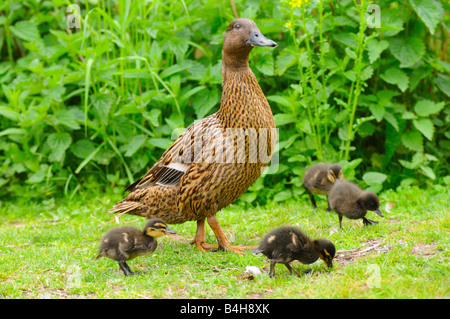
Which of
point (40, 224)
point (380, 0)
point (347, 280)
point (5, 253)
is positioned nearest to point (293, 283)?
point (347, 280)

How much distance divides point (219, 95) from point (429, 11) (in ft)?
9.40

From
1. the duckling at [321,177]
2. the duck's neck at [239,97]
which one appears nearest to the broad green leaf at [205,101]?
the duckling at [321,177]

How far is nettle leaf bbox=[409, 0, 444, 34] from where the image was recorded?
6.80 metres

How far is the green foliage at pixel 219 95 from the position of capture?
6965 millimetres

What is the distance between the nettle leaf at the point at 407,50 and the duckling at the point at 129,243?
4095 mm

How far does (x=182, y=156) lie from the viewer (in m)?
5.21

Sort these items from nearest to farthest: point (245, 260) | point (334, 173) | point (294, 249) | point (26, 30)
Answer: point (294, 249) < point (245, 260) < point (334, 173) < point (26, 30)

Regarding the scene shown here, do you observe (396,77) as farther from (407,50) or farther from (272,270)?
(272,270)

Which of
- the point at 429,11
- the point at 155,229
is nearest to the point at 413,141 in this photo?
the point at 429,11

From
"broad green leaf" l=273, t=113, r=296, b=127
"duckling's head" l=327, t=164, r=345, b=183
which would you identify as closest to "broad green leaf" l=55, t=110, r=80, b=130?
"broad green leaf" l=273, t=113, r=296, b=127

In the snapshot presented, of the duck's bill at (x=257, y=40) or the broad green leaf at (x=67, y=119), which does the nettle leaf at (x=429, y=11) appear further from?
the broad green leaf at (x=67, y=119)

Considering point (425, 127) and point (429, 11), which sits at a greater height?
point (429, 11)

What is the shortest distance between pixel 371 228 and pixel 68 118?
4.32m

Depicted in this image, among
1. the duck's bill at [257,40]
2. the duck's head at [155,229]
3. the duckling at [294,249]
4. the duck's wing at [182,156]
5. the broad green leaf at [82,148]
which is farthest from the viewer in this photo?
the broad green leaf at [82,148]
